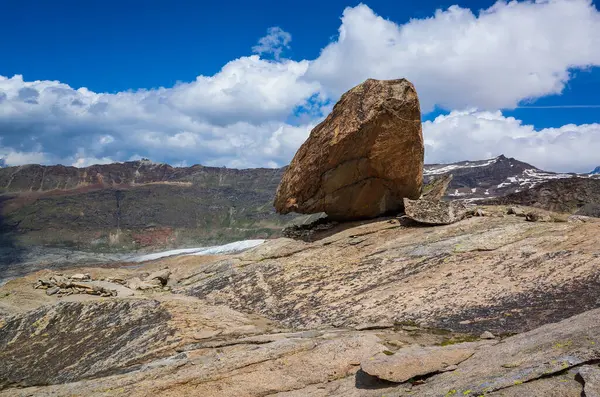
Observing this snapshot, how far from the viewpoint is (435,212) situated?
24516mm

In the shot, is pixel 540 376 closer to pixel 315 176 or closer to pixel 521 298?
pixel 521 298

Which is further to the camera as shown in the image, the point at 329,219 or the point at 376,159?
the point at 329,219

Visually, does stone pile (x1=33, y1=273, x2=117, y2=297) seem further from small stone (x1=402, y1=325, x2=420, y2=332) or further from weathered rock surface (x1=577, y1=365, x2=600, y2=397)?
weathered rock surface (x1=577, y1=365, x2=600, y2=397)

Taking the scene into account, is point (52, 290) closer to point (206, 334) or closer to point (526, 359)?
point (206, 334)

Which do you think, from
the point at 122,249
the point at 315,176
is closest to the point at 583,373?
the point at 315,176

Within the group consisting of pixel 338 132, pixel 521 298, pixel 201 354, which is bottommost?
pixel 201 354

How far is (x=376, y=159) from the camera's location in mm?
26891

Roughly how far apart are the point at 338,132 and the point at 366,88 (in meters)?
2.88

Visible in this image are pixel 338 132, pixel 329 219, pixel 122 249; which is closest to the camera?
pixel 338 132

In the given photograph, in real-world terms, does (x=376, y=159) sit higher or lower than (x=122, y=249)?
higher

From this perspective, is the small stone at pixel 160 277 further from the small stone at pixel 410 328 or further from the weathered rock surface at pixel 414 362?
the weathered rock surface at pixel 414 362

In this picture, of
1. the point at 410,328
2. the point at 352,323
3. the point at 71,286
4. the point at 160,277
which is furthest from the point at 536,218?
the point at 71,286

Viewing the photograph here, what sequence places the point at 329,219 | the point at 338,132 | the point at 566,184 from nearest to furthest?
the point at 338,132, the point at 329,219, the point at 566,184

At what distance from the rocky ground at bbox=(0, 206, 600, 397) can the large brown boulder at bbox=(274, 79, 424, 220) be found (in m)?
2.75
